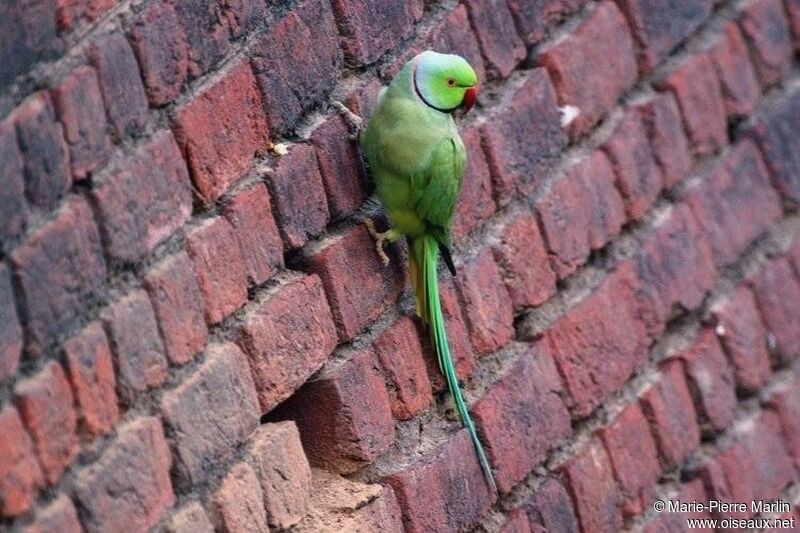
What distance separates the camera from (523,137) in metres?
2.01

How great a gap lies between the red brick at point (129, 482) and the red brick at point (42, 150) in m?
0.24

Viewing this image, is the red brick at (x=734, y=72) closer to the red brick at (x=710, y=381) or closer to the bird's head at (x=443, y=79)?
the red brick at (x=710, y=381)

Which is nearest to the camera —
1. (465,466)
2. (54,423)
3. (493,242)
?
(54,423)

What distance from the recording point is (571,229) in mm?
2043

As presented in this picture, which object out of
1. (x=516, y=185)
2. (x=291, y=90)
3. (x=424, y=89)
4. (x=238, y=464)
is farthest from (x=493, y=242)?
(x=238, y=464)

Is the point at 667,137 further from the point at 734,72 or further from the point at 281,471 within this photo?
the point at 281,471

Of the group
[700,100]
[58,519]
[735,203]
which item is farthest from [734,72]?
[58,519]

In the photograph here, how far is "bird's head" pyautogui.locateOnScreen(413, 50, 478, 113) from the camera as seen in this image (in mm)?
1838

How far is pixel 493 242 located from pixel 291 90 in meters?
0.41

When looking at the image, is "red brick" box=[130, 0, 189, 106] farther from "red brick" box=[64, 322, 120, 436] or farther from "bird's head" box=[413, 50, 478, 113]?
"bird's head" box=[413, 50, 478, 113]

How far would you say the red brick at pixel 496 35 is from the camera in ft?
6.53

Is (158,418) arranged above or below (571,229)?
above

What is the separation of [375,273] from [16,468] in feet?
2.21

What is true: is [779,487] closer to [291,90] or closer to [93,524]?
[291,90]
